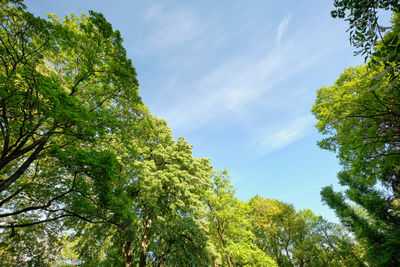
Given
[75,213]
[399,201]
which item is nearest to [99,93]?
[75,213]

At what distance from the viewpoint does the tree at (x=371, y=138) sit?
5654 mm

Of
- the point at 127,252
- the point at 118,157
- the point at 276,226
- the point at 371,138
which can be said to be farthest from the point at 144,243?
the point at 276,226

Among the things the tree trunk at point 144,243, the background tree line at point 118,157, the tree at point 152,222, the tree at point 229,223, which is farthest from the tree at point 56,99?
the tree at point 229,223

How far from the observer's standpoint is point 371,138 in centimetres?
825

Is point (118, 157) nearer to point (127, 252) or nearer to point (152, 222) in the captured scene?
point (152, 222)

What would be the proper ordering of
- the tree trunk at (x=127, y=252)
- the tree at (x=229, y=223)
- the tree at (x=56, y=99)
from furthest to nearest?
1. the tree at (x=229, y=223)
2. the tree trunk at (x=127, y=252)
3. the tree at (x=56, y=99)

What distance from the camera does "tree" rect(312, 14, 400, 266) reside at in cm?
565

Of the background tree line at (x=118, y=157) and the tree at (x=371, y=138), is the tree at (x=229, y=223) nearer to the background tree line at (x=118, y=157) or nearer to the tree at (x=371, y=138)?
the background tree line at (x=118, y=157)

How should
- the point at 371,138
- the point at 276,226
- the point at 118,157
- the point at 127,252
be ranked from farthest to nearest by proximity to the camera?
1. the point at 276,226
2. the point at 127,252
3. the point at 118,157
4. the point at 371,138

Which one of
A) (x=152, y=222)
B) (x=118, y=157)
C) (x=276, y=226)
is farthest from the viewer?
(x=276, y=226)

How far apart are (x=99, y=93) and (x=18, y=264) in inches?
411

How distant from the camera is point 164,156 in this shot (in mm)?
13297

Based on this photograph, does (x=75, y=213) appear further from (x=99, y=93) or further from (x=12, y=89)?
(x=99, y=93)

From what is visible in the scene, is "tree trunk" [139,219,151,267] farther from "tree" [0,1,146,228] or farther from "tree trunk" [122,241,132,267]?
"tree" [0,1,146,228]
